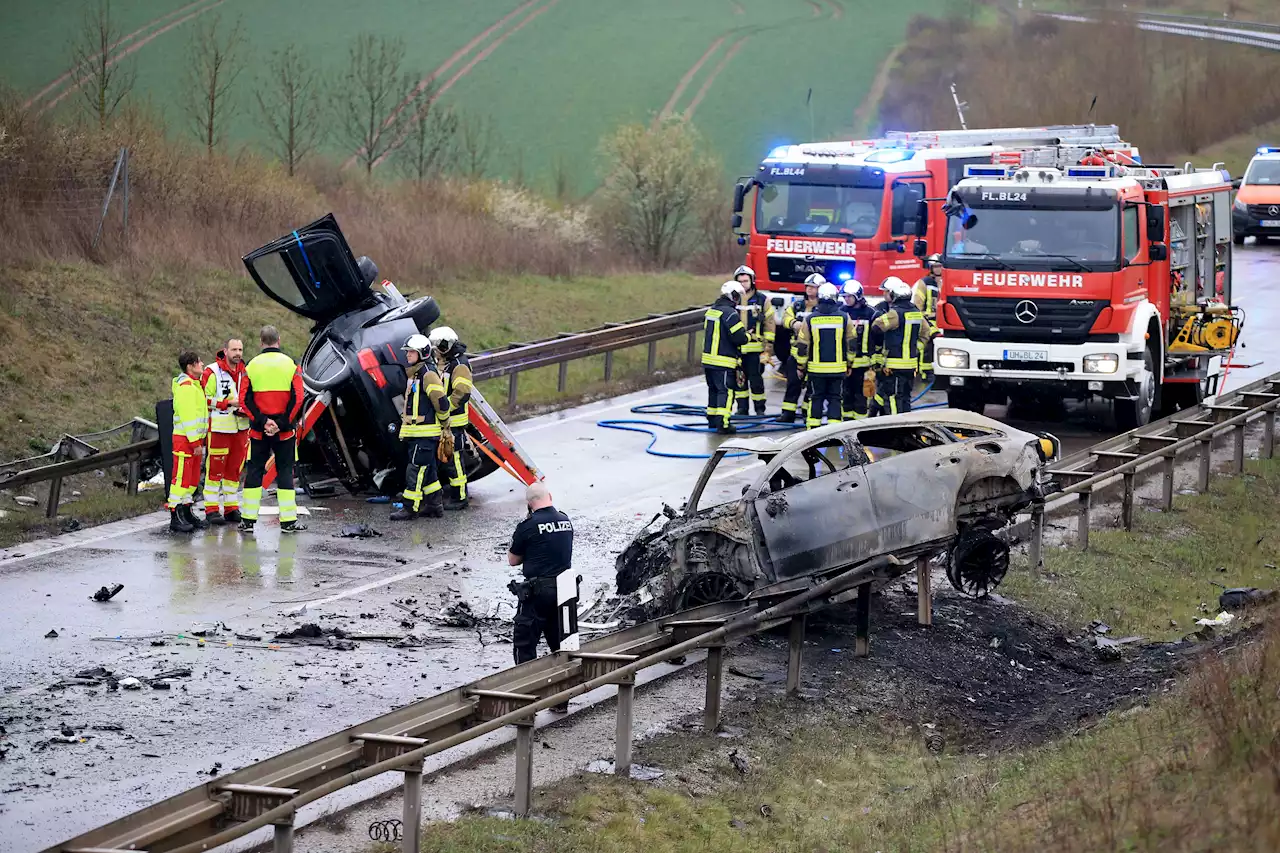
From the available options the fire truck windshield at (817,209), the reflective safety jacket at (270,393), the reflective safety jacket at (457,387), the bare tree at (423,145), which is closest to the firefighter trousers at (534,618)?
the reflective safety jacket at (270,393)

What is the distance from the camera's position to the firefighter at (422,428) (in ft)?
48.6

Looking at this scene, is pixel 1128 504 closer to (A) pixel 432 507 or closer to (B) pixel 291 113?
(A) pixel 432 507

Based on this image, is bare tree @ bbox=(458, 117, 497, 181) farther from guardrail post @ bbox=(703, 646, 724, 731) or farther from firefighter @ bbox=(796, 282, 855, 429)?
guardrail post @ bbox=(703, 646, 724, 731)

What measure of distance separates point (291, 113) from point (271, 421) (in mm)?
21372

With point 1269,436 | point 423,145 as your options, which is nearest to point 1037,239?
point 1269,436

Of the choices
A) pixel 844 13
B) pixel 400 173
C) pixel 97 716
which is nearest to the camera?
pixel 97 716

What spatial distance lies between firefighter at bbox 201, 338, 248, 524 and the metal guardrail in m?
5.96

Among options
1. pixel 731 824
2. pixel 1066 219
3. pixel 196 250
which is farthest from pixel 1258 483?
pixel 196 250

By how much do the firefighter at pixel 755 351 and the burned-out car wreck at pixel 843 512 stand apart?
24.1 ft

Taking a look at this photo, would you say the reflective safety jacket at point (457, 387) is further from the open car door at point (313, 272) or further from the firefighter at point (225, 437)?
the firefighter at point (225, 437)

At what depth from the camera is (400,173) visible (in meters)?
39.8

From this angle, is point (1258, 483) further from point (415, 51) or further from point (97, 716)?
point (415, 51)

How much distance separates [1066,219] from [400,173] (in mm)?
24769

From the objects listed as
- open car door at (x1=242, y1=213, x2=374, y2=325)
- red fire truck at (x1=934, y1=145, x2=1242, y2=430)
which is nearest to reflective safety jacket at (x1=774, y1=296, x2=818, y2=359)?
red fire truck at (x1=934, y1=145, x2=1242, y2=430)
